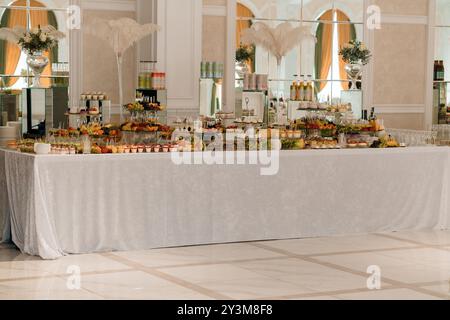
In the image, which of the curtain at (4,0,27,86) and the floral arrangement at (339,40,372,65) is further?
the floral arrangement at (339,40,372,65)

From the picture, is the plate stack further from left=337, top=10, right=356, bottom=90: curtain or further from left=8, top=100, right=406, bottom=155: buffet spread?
left=337, top=10, right=356, bottom=90: curtain

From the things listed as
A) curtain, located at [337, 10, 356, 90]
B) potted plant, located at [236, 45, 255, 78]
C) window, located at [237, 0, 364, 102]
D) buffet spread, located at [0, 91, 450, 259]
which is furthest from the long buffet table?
curtain, located at [337, 10, 356, 90]

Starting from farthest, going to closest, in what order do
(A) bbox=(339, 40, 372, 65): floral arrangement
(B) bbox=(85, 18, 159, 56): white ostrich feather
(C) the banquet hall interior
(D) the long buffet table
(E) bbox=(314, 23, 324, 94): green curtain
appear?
(E) bbox=(314, 23, 324, 94): green curtain → (A) bbox=(339, 40, 372, 65): floral arrangement → (B) bbox=(85, 18, 159, 56): white ostrich feather → (D) the long buffet table → (C) the banquet hall interior

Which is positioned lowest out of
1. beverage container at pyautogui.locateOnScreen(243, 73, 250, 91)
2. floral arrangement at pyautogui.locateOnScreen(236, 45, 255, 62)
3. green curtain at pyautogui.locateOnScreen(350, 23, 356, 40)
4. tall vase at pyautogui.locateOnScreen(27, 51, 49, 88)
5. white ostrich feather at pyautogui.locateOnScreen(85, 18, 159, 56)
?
beverage container at pyautogui.locateOnScreen(243, 73, 250, 91)

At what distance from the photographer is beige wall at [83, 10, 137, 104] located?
11.5m

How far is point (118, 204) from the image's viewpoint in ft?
25.2

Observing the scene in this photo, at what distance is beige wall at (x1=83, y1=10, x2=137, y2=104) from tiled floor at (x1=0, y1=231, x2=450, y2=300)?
4079 mm

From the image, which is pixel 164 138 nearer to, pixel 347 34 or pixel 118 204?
pixel 118 204

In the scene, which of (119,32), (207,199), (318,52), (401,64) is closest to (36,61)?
(119,32)

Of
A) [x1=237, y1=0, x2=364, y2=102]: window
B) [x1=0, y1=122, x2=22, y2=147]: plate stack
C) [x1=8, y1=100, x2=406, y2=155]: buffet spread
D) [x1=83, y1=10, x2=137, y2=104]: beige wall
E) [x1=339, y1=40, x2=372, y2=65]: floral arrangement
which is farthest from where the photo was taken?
[x1=237, y1=0, x2=364, y2=102]: window

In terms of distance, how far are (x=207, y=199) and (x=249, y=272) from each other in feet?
4.15
